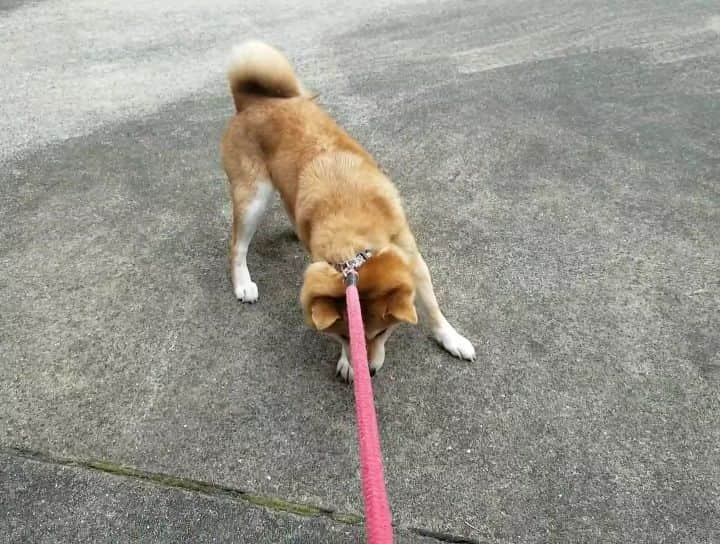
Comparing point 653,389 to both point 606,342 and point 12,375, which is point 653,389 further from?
point 12,375

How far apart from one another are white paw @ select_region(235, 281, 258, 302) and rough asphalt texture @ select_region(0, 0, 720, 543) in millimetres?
64

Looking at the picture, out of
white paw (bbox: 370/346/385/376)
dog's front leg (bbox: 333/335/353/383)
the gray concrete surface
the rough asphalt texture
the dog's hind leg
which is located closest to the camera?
the gray concrete surface

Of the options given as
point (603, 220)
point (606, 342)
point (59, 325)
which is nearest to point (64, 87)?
point (59, 325)

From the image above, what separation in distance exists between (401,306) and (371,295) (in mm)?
126

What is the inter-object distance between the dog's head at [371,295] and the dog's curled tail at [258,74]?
152 centimetres

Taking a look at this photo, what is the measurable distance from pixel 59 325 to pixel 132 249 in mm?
720

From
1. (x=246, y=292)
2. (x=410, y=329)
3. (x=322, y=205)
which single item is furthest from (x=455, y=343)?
(x=246, y=292)

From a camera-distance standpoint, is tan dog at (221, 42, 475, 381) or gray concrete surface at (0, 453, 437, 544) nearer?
gray concrete surface at (0, 453, 437, 544)

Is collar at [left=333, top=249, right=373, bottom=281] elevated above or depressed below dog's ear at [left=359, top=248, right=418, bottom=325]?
above


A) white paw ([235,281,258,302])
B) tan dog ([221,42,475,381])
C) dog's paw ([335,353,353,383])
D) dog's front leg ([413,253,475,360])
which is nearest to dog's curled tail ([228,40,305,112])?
tan dog ([221,42,475,381])

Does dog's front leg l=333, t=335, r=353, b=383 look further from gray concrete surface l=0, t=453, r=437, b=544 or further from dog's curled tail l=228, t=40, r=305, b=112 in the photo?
dog's curled tail l=228, t=40, r=305, b=112

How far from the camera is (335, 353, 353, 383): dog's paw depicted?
2.75 meters

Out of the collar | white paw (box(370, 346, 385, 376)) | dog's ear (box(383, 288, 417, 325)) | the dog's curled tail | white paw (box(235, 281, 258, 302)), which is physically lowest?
white paw (box(235, 281, 258, 302))

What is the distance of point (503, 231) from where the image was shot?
3.64 metres
